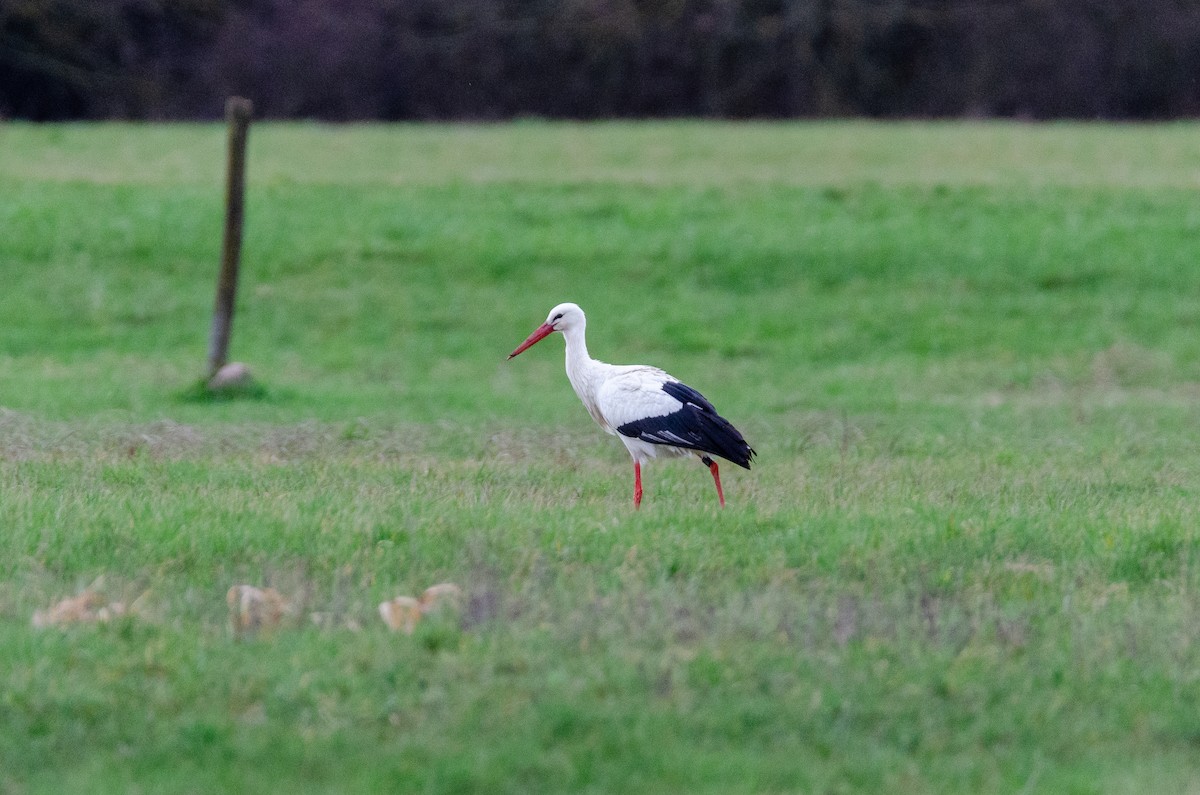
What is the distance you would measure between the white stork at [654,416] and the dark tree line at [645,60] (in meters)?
36.7

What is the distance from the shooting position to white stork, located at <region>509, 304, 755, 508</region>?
951 cm

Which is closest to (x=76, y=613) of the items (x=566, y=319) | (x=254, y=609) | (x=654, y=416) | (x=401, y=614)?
(x=254, y=609)

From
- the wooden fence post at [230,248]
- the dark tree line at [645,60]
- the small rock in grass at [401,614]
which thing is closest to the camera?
the small rock in grass at [401,614]

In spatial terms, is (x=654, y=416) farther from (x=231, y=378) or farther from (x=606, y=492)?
(x=231, y=378)

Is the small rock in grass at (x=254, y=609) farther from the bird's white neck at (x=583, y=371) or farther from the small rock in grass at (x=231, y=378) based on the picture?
the small rock in grass at (x=231, y=378)

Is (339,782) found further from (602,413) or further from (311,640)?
(602,413)

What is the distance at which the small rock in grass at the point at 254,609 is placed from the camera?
22.1ft

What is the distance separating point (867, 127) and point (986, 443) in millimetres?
27235

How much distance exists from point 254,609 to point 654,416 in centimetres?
343

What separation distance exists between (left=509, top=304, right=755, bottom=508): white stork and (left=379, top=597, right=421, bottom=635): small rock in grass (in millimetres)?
2653

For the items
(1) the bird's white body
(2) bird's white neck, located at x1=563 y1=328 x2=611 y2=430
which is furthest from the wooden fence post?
(1) the bird's white body

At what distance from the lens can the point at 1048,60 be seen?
47.6 m

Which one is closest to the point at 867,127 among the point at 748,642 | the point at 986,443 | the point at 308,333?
the point at 308,333

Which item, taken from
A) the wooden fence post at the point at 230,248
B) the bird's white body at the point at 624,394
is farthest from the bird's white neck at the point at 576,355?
the wooden fence post at the point at 230,248
